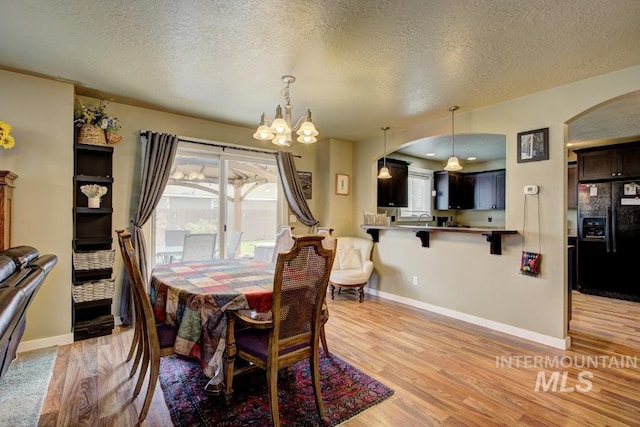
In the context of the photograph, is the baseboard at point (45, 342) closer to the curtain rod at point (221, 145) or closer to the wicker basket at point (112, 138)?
the wicker basket at point (112, 138)

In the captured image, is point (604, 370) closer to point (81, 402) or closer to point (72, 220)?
point (81, 402)

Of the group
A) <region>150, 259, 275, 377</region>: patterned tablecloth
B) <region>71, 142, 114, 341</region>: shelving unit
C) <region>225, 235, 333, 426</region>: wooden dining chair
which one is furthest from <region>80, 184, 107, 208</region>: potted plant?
<region>225, 235, 333, 426</region>: wooden dining chair

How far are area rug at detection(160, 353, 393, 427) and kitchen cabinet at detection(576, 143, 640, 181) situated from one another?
5177 millimetres

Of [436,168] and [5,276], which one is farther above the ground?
[436,168]

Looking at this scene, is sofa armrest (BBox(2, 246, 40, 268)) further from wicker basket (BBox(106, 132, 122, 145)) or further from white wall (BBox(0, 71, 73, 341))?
wicker basket (BBox(106, 132, 122, 145))

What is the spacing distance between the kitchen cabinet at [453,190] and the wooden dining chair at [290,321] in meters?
5.85

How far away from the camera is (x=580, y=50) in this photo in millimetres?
2367

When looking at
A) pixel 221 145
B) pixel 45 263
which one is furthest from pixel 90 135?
pixel 45 263

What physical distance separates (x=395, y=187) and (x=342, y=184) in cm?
122

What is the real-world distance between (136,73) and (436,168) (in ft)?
20.3

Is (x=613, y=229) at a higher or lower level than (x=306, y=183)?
lower

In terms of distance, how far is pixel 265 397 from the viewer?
2148 mm

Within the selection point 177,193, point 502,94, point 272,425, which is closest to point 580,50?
point 502,94

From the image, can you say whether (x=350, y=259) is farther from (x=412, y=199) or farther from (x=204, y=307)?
(x=204, y=307)
